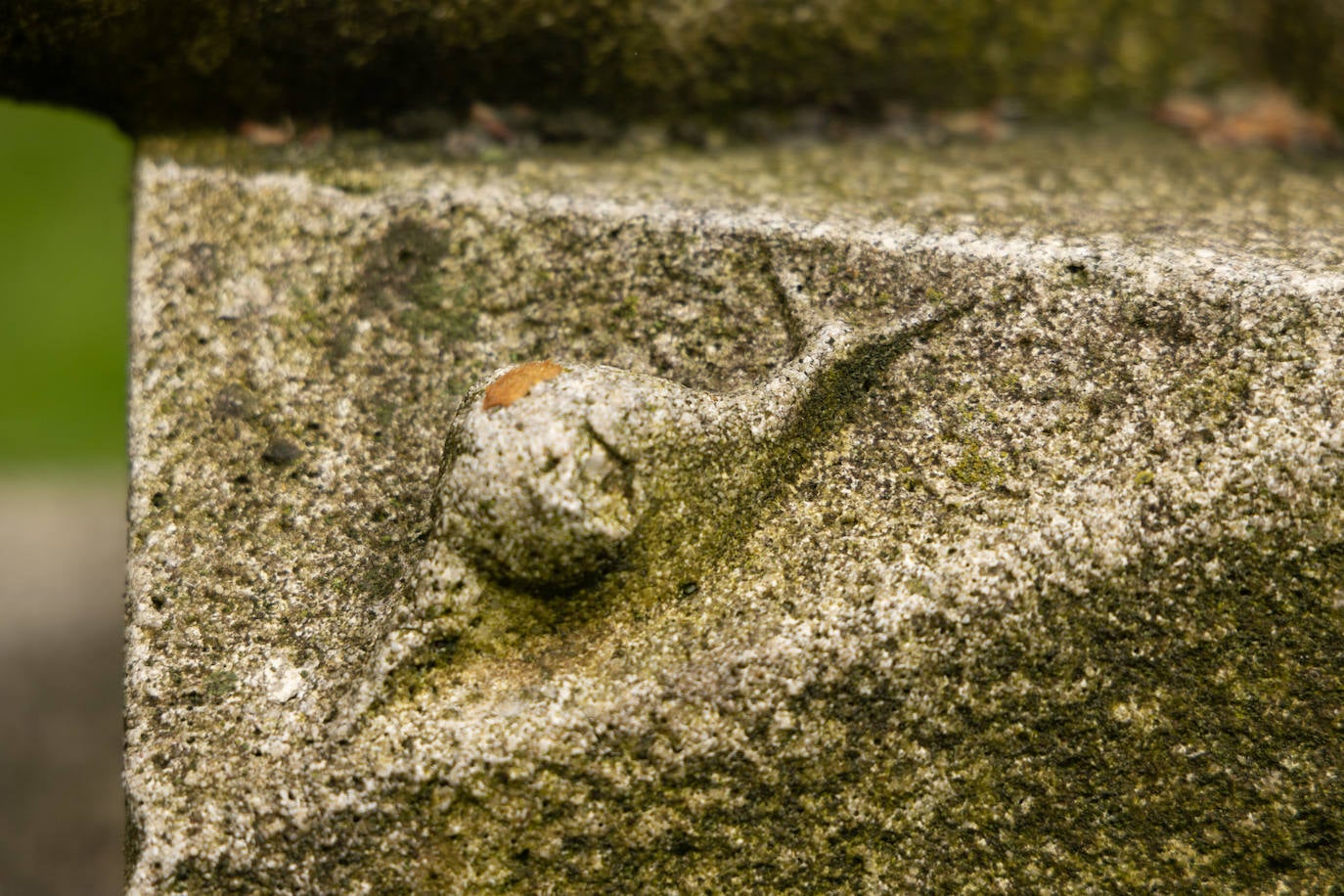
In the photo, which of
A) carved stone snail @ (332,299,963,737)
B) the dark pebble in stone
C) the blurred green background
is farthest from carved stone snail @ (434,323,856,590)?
the blurred green background

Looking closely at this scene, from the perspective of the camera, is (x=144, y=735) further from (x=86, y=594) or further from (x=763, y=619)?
(x=86, y=594)

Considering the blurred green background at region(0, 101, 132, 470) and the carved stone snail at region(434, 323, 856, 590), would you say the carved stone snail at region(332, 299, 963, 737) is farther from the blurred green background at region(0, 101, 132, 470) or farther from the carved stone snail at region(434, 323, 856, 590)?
the blurred green background at region(0, 101, 132, 470)

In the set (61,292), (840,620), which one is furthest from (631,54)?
(61,292)

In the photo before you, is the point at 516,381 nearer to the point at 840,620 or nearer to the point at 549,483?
the point at 549,483

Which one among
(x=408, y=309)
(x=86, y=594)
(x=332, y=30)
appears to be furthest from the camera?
(x=86, y=594)

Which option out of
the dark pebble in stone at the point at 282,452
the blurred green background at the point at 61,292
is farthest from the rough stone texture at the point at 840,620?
the blurred green background at the point at 61,292

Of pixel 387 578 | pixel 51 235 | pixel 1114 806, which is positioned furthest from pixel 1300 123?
pixel 51 235
